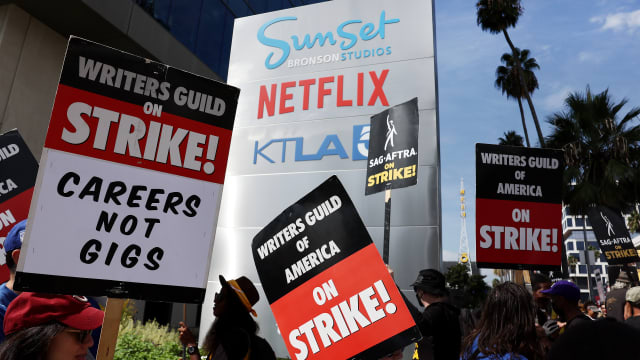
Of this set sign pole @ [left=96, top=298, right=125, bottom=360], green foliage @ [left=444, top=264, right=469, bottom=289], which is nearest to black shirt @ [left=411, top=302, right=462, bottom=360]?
sign pole @ [left=96, top=298, right=125, bottom=360]

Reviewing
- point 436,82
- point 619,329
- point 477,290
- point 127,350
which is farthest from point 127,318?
point 477,290

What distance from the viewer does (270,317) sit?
8.52 m

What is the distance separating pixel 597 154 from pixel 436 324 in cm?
1556

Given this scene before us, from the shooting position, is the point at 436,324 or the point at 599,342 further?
the point at 436,324

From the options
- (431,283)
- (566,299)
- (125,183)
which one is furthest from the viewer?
(431,283)

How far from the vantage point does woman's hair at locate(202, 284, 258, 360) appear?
9.29ft

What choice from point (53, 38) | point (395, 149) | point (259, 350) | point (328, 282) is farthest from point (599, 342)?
point (53, 38)

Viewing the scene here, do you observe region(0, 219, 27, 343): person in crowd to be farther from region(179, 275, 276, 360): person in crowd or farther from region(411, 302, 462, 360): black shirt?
region(411, 302, 462, 360): black shirt

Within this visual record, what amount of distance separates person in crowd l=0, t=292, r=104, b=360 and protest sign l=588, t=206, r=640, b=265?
11.0m

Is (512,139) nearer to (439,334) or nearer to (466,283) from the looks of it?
(466,283)

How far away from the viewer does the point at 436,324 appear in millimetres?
3961

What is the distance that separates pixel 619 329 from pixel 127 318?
415 inches

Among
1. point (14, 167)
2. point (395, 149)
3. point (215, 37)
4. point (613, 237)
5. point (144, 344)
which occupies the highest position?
point (215, 37)

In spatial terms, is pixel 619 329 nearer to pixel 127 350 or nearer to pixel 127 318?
pixel 127 350
